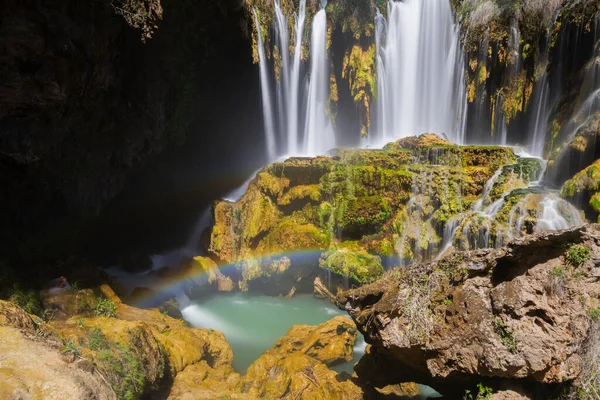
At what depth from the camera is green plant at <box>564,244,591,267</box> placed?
4729 millimetres

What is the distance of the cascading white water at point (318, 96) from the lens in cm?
2489

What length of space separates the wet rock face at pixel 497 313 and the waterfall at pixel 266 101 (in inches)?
675

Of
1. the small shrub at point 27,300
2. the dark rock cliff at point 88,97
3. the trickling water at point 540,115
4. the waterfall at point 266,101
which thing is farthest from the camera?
the waterfall at point 266,101

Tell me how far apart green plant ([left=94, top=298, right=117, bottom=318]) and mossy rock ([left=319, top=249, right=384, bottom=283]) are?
24.8 ft

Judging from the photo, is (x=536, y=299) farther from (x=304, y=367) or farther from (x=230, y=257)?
(x=230, y=257)

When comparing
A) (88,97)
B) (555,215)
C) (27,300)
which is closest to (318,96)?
(88,97)

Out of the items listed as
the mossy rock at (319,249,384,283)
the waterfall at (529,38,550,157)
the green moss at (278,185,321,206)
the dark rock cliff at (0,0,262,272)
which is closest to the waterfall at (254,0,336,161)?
the dark rock cliff at (0,0,262,272)

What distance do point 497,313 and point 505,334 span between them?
30 cm

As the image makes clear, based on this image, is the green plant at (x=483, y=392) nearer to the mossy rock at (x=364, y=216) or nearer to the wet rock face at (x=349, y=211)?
the wet rock face at (x=349, y=211)

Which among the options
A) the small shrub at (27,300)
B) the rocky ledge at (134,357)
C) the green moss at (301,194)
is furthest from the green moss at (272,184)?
the small shrub at (27,300)

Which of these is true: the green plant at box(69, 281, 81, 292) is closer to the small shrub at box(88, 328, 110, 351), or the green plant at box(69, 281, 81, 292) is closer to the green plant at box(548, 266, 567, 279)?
the small shrub at box(88, 328, 110, 351)

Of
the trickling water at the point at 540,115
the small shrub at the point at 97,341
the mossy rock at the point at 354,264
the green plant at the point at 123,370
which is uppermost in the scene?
the trickling water at the point at 540,115

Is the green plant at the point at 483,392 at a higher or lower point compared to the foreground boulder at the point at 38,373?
lower

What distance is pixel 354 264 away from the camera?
527 inches
